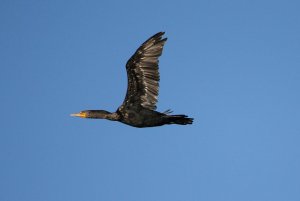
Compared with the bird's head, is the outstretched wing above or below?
above

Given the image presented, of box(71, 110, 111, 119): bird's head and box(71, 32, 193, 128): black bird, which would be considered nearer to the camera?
box(71, 32, 193, 128): black bird

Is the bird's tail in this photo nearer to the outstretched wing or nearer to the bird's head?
the outstretched wing

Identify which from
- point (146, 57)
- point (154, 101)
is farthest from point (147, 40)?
point (154, 101)

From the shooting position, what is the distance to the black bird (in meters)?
32.7

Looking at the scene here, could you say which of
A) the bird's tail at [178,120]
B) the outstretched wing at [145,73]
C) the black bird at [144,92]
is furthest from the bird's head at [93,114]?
the bird's tail at [178,120]

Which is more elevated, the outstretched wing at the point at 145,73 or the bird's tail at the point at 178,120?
the outstretched wing at the point at 145,73

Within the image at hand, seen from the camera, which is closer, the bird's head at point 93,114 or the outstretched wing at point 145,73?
the outstretched wing at point 145,73

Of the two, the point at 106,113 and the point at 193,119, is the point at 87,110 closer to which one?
the point at 106,113

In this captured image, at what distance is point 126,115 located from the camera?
33469mm

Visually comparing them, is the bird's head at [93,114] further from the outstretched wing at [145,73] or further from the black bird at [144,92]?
the outstretched wing at [145,73]

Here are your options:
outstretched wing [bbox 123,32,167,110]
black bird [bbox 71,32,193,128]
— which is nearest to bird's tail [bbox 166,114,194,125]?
black bird [bbox 71,32,193,128]

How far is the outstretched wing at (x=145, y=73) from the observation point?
32.7 m

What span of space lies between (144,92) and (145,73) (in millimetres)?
951

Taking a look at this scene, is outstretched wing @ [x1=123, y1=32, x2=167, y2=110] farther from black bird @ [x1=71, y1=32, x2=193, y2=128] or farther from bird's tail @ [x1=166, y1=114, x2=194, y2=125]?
bird's tail @ [x1=166, y1=114, x2=194, y2=125]
